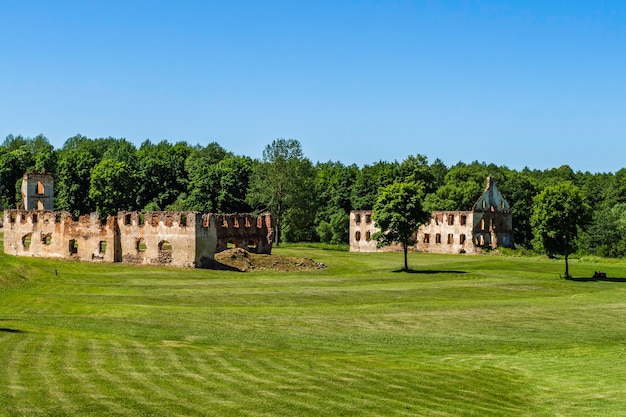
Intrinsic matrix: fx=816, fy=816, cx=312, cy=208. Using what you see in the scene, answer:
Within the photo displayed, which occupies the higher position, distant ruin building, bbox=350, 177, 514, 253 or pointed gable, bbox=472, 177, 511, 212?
pointed gable, bbox=472, 177, 511, 212

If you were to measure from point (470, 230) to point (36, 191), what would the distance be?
57.4 metres

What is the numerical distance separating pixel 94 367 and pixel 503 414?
37.0 ft

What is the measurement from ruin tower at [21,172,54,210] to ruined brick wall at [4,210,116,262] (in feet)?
80.4

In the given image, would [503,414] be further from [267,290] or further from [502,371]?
[267,290]

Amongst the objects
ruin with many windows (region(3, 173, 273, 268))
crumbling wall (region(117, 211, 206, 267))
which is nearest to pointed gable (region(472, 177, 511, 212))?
ruin with many windows (region(3, 173, 273, 268))

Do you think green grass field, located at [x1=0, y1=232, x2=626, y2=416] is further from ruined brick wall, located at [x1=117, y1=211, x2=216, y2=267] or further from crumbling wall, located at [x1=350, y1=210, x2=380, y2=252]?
crumbling wall, located at [x1=350, y1=210, x2=380, y2=252]

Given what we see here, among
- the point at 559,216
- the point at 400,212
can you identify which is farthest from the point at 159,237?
the point at 559,216

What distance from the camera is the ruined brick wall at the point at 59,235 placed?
248 ft

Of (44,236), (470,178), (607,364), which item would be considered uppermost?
(470,178)

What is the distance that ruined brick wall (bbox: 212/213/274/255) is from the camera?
81.8 m

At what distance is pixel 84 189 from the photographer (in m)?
135

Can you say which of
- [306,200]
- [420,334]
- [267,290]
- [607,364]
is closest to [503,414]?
[607,364]

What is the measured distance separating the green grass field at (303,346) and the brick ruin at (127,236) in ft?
29.7

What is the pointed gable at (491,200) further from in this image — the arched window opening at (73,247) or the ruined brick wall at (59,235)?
the arched window opening at (73,247)
